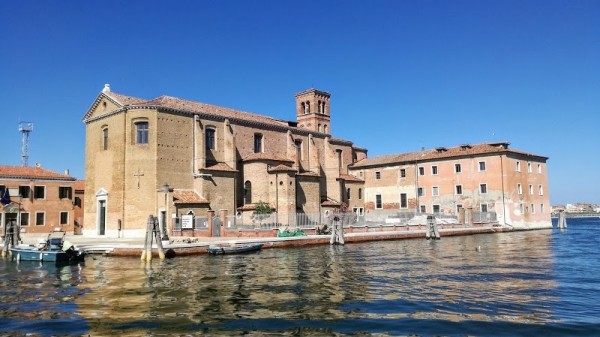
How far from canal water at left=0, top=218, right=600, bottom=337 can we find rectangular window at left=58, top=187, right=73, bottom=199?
25010 mm

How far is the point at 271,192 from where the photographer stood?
1619 inches

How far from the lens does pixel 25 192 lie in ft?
142

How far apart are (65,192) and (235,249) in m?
28.3

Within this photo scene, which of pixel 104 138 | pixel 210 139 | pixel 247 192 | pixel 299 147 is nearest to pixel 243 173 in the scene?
pixel 247 192

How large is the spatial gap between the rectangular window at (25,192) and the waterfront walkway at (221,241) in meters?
3.83

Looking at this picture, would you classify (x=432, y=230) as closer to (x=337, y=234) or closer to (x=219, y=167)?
(x=337, y=234)

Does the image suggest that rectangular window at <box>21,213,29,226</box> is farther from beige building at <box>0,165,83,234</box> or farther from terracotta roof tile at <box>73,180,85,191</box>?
terracotta roof tile at <box>73,180,85,191</box>

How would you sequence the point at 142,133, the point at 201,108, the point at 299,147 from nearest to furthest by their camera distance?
1. the point at 142,133
2. the point at 201,108
3. the point at 299,147

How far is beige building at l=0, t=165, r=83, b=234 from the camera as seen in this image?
42.2m

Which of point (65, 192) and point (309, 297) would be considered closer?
point (309, 297)

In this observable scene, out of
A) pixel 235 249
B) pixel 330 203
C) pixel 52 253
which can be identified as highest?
pixel 330 203

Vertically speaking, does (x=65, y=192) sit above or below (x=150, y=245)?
above

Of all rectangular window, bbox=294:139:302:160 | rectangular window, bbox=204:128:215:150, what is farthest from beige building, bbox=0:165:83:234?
rectangular window, bbox=294:139:302:160

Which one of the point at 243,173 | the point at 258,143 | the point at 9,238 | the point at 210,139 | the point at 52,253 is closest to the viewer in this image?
the point at 52,253
